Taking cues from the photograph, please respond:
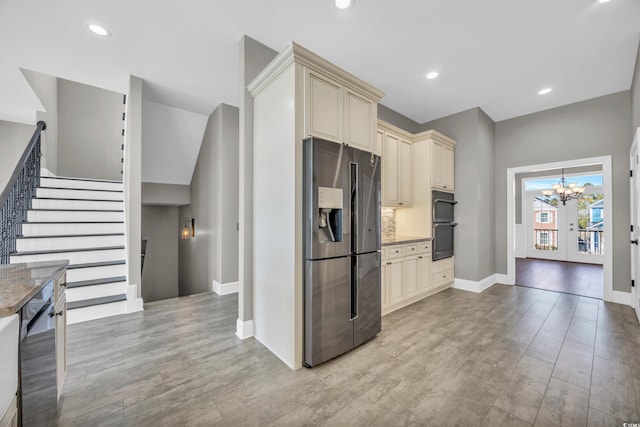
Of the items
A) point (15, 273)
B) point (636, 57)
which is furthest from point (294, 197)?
point (636, 57)

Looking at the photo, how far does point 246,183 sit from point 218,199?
177 cm

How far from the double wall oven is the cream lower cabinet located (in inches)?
9.9

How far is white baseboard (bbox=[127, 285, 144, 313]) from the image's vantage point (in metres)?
3.26

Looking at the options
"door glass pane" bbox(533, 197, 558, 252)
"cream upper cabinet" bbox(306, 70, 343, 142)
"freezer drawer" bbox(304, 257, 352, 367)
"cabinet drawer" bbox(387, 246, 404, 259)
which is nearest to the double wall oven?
"cabinet drawer" bbox(387, 246, 404, 259)

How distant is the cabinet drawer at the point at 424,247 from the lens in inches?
148

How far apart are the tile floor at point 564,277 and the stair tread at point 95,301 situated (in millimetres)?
6244

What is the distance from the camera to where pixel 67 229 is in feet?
12.4

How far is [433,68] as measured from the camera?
328 centimetres

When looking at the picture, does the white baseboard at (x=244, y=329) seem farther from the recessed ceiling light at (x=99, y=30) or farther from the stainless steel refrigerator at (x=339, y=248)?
the recessed ceiling light at (x=99, y=30)

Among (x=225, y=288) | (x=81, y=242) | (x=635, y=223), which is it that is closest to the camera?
(x=635, y=223)

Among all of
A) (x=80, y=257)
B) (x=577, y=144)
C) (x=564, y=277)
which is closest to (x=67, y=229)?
(x=80, y=257)

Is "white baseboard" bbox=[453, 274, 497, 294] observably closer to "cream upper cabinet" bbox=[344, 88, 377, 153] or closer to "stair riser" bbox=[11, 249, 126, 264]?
"cream upper cabinet" bbox=[344, 88, 377, 153]

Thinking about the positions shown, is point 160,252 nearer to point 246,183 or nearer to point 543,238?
point 246,183

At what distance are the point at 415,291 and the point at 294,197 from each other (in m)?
2.46
